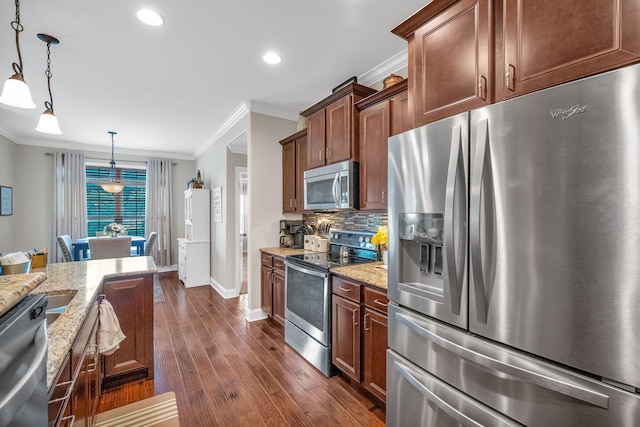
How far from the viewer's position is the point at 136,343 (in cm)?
230

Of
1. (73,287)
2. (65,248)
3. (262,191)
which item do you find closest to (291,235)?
(262,191)

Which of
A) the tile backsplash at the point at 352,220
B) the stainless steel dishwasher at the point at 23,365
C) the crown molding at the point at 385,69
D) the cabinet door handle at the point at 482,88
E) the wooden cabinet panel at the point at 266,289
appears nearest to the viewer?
the stainless steel dishwasher at the point at 23,365

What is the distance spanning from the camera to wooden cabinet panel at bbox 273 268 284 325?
10.6 feet

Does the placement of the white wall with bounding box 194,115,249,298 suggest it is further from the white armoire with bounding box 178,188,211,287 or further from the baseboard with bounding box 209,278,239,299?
the white armoire with bounding box 178,188,211,287

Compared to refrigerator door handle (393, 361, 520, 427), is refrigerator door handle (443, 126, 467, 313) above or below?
above

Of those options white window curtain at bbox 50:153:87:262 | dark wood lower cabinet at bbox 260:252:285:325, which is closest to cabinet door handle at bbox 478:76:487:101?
dark wood lower cabinet at bbox 260:252:285:325

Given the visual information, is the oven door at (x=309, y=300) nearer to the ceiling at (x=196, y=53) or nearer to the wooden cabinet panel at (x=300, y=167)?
the wooden cabinet panel at (x=300, y=167)

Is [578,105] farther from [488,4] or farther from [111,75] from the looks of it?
[111,75]

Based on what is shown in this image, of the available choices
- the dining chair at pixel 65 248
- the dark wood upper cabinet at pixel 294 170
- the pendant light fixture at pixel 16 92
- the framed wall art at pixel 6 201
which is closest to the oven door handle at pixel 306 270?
the dark wood upper cabinet at pixel 294 170

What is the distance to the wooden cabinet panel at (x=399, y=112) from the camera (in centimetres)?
222

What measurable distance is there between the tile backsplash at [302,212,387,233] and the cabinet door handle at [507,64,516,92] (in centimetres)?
163

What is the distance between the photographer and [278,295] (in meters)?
3.29

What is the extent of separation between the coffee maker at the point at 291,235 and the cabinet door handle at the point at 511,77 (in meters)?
2.89

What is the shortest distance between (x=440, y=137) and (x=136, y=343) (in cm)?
266
